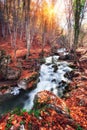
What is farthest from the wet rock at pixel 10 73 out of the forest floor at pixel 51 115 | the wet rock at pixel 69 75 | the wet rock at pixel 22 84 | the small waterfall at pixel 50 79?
the forest floor at pixel 51 115

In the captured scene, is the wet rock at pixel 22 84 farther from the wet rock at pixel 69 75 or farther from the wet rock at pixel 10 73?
the wet rock at pixel 69 75

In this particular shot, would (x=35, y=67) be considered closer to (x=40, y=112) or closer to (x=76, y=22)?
(x=76, y=22)

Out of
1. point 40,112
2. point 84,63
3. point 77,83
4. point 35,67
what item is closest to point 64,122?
point 40,112

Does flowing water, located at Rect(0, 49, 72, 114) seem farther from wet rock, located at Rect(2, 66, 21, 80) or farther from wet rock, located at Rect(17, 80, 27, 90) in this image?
wet rock, located at Rect(2, 66, 21, 80)

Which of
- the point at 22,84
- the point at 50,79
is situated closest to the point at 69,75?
the point at 50,79

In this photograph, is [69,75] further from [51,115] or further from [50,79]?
[51,115]

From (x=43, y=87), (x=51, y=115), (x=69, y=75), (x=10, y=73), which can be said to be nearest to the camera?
(x=51, y=115)

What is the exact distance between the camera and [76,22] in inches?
744

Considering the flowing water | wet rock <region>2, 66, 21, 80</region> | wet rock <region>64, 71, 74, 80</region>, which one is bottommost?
the flowing water

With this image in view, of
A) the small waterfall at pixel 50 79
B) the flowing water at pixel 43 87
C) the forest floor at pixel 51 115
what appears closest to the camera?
the forest floor at pixel 51 115

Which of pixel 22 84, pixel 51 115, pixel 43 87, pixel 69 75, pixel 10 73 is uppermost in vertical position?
pixel 51 115

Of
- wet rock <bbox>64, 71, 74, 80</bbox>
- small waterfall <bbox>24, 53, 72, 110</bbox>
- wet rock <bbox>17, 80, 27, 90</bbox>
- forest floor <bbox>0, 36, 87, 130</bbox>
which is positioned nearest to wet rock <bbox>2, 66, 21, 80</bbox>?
wet rock <bbox>17, 80, 27, 90</bbox>

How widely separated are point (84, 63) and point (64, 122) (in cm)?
1259

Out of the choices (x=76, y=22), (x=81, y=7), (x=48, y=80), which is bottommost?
(x=48, y=80)
